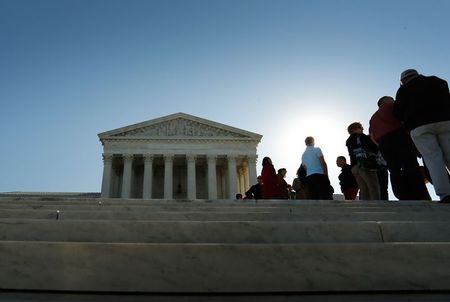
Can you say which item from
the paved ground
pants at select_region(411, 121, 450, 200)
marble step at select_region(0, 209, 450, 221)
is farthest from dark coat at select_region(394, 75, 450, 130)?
the paved ground

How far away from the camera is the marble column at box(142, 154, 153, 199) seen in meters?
37.5

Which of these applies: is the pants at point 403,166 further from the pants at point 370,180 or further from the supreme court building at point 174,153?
the supreme court building at point 174,153

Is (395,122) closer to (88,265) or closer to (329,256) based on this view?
(329,256)

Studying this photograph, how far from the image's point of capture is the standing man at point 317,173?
32.4ft

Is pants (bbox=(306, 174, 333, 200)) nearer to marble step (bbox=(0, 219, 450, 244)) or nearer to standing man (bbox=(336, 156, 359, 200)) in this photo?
standing man (bbox=(336, 156, 359, 200))

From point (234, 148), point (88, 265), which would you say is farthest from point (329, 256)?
point (234, 148)

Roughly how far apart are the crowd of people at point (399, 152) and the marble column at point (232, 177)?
2702 centimetres

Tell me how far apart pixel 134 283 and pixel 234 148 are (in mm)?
37322

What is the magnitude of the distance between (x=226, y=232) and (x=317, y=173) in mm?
6461

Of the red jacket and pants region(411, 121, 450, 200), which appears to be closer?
pants region(411, 121, 450, 200)

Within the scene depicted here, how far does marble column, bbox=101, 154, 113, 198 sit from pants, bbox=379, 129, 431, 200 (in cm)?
3355

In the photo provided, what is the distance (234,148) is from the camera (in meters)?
40.1

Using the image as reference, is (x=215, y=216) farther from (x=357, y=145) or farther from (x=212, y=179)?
(x=212, y=179)

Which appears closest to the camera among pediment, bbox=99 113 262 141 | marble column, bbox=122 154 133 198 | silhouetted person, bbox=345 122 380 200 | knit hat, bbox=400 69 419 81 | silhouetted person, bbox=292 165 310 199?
knit hat, bbox=400 69 419 81
